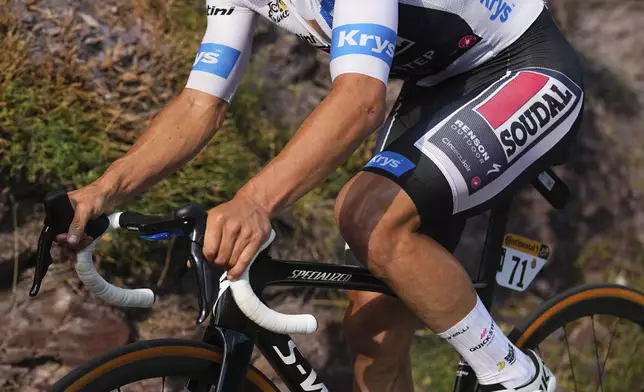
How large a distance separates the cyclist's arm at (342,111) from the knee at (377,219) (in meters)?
0.25

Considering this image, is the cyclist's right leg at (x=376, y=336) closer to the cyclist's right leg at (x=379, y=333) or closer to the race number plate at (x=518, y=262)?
the cyclist's right leg at (x=379, y=333)

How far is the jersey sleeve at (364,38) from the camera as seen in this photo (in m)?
2.15

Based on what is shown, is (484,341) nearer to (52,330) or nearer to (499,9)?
(499,9)

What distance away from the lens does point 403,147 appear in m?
2.50

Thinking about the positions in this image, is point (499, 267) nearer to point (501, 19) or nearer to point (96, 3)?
point (501, 19)

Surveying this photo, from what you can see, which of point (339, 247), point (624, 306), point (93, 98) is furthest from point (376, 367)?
point (93, 98)

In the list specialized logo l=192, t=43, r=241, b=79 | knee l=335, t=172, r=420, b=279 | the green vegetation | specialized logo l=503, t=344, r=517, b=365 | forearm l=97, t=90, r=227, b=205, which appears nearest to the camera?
knee l=335, t=172, r=420, b=279

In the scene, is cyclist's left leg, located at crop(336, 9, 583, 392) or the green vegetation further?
the green vegetation

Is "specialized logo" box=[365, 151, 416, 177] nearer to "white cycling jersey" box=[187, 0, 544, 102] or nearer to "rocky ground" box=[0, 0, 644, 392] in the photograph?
"white cycling jersey" box=[187, 0, 544, 102]

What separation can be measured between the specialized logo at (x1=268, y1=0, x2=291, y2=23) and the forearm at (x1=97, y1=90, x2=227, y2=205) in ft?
1.01

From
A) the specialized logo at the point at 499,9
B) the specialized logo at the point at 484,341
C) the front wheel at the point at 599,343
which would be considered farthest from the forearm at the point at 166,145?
the front wheel at the point at 599,343

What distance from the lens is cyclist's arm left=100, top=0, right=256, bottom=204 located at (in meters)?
2.62

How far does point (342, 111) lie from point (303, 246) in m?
2.18

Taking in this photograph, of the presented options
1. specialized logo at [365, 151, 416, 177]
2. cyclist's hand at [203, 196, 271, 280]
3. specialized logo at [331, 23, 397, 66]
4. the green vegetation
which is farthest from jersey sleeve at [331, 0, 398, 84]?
the green vegetation
